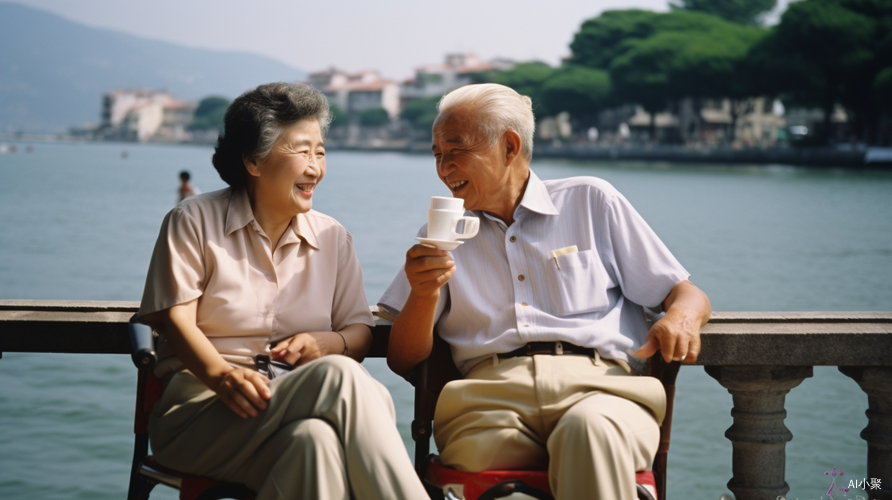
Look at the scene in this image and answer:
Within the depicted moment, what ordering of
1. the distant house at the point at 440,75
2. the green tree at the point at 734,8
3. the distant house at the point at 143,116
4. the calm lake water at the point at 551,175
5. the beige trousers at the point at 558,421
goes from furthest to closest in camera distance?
1. the distant house at the point at 143,116
2. the distant house at the point at 440,75
3. the green tree at the point at 734,8
4. the calm lake water at the point at 551,175
5. the beige trousers at the point at 558,421

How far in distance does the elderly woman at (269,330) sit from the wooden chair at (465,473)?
20 cm

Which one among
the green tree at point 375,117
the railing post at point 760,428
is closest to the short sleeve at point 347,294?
the railing post at point 760,428

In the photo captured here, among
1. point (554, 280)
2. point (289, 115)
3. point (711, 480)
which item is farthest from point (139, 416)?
point (711, 480)

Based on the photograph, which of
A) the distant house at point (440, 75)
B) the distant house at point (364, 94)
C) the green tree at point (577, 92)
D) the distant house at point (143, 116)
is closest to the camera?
the green tree at point (577, 92)

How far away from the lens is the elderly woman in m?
1.78

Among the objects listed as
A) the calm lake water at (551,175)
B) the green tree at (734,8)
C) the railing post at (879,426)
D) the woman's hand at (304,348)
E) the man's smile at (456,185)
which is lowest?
the calm lake water at (551,175)

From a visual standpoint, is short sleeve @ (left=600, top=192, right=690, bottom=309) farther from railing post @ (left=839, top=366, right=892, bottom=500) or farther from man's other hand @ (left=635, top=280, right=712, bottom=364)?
railing post @ (left=839, top=366, right=892, bottom=500)

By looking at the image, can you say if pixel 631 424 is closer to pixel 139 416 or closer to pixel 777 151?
pixel 139 416

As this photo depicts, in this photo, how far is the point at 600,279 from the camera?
7.42ft

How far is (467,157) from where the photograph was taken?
2312 mm

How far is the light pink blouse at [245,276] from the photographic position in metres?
2.04

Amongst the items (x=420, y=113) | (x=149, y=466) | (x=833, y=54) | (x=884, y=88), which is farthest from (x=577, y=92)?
(x=149, y=466)

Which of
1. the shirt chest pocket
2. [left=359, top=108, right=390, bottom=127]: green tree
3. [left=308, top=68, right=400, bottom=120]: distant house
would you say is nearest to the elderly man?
the shirt chest pocket

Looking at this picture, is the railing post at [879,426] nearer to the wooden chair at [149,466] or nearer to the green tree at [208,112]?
the wooden chair at [149,466]
